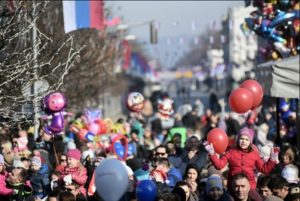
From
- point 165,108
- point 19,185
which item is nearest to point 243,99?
point 19,185

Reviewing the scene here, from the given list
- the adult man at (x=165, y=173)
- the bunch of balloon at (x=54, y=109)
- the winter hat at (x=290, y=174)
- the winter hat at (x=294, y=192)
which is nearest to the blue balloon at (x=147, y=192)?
the winter hat at (x=294, y=192)

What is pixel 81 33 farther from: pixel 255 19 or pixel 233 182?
pixel 233 182

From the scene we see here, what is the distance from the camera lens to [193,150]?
15.1m

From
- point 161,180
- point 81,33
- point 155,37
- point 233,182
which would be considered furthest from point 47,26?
point 155,37

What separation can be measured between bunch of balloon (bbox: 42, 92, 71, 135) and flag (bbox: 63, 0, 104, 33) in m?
3.22

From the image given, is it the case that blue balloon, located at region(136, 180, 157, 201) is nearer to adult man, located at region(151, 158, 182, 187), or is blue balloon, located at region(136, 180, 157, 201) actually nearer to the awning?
adult man, located at region(151, 158, 182, 187)

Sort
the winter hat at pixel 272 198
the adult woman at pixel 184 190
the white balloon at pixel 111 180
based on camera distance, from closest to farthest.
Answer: the white balloon at pixel 111 180 → the winter hat at pixel 272 198 → the adult woman at pixel 184 190

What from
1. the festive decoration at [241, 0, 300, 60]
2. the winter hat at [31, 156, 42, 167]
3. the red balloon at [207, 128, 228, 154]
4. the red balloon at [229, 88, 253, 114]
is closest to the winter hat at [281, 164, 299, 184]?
the red balloon at [207, 128, 228, 154]

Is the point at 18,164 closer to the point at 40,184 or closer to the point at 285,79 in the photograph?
the point at 40,184

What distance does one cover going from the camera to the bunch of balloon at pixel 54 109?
51.7 feet

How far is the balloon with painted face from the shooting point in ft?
51.7

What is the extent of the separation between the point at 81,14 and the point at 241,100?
8474 millimetres

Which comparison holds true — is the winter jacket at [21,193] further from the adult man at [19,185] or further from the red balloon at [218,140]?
the red balloon at [218,140]

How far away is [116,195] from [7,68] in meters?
4.40
